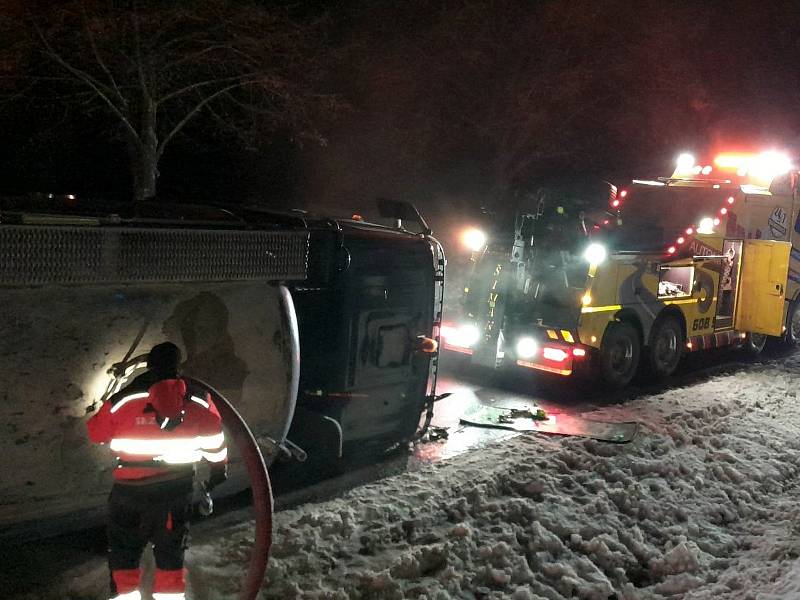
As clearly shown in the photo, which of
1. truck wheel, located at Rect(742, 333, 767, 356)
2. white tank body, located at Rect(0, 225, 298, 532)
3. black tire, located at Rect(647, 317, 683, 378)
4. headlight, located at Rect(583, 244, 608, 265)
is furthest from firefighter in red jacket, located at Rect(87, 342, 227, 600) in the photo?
truck wheel, located at Rect(742, 333, 767, 356)

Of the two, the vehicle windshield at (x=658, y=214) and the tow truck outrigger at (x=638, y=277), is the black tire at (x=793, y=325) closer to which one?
the tow truck outrigger at (x=638, y=277)

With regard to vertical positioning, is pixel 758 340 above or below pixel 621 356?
above

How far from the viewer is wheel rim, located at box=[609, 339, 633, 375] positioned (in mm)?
9859

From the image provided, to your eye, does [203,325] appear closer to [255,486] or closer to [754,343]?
[255,486]

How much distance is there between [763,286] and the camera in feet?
38.6

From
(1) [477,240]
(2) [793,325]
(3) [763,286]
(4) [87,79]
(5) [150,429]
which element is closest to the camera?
(5) [150,429]

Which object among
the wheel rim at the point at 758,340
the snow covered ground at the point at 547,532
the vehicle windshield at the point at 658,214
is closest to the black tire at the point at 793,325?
the wheel rim at the point at 758,340

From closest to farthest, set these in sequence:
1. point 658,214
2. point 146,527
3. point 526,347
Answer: point 146,527 < point 526,347 < point 658,214

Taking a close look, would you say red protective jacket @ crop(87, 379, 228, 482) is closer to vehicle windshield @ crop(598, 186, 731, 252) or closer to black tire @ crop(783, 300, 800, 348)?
vehicle windshield @ crop(598, 186, 731, 252)

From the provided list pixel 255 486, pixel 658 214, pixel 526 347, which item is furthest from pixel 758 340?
pixel 255 486

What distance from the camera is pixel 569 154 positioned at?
18922 mm

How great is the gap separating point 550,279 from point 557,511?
14.3 ft

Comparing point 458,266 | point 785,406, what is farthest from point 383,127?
point 785,406

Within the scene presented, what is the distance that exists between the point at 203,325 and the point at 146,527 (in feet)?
3.82
